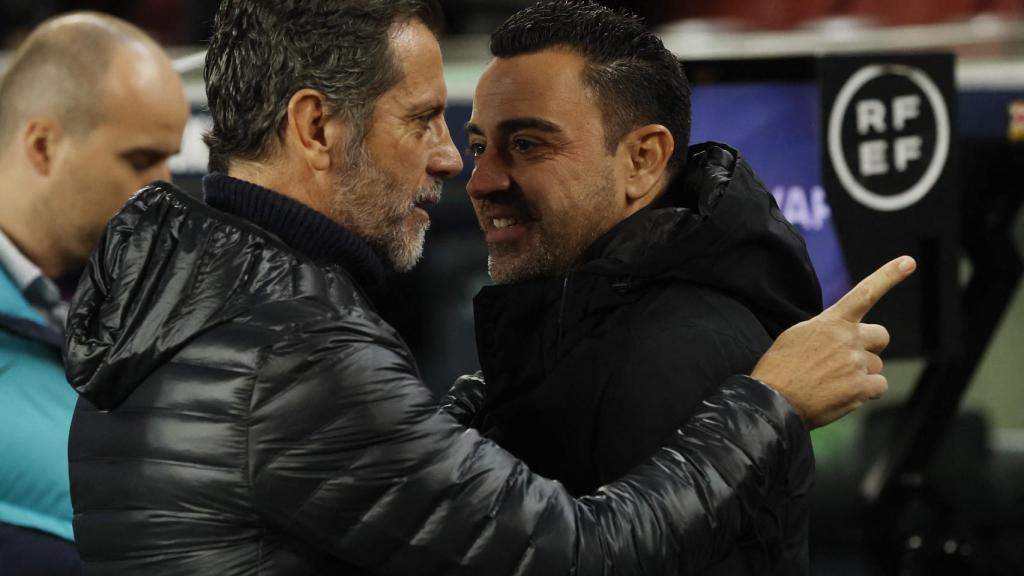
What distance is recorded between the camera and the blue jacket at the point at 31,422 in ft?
7.77

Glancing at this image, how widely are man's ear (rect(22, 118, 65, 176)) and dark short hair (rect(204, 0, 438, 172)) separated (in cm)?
116

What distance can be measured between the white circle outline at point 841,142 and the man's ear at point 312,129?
171cm

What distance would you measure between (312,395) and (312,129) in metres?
0.36

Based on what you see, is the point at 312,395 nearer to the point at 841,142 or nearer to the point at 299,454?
the point at 299,454

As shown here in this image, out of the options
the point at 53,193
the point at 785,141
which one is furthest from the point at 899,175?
the point at 53,193

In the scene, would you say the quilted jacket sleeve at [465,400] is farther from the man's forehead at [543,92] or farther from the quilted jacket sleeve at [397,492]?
the quilted jacket sleeve at [397,492]

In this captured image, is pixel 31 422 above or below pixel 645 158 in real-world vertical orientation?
below

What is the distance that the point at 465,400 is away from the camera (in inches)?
82.7

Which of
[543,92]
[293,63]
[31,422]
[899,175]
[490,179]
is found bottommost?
[31,422]

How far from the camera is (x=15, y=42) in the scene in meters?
5.50

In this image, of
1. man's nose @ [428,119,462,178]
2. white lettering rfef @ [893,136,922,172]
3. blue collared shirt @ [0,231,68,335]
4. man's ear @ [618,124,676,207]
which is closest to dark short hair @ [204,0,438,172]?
man's nose @ [428,119,462,178]

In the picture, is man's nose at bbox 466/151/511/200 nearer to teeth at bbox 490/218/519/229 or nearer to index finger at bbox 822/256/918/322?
teeth at bbox 490/218/519/229

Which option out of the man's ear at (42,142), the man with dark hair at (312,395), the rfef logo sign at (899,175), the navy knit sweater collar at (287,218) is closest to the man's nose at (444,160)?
the man with dark hair at (312,395)

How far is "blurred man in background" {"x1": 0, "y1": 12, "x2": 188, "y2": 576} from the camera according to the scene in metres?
2.38
